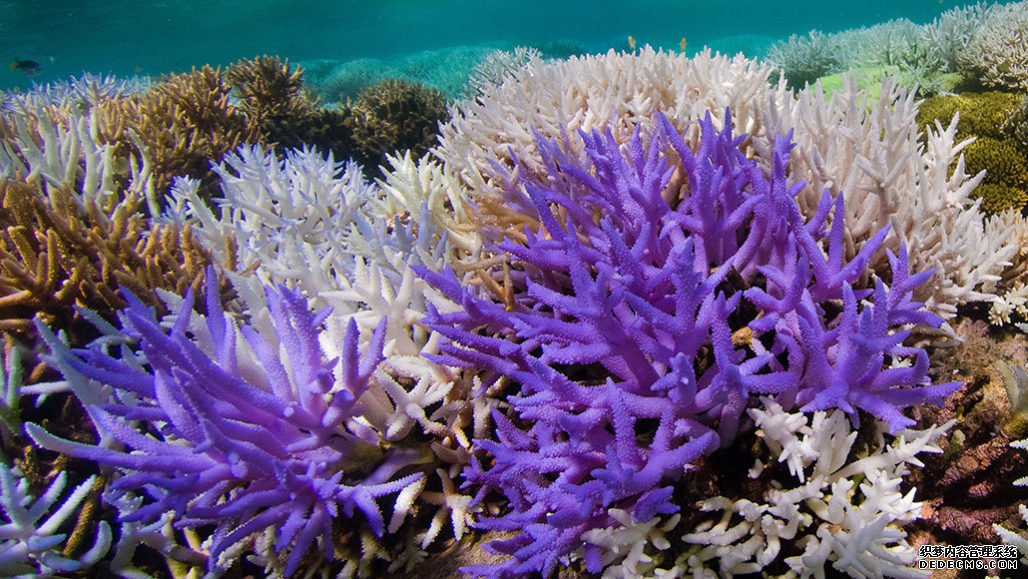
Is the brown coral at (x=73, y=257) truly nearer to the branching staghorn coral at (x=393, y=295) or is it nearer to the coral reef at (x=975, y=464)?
the branching staghorn coral at (x=393, y=295)

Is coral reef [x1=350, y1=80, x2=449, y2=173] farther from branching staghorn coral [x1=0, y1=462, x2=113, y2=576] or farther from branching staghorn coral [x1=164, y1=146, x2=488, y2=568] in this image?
branching staghorn coral [x1=0, y1=462, x2=113, y2=576]

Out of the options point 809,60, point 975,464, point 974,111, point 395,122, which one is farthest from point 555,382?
point 809,60

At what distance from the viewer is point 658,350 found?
5.37 feet

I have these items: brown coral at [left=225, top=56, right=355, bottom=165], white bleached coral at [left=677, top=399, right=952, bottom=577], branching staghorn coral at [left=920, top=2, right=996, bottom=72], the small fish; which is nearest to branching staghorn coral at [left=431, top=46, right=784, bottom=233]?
white bleached coral at [left=677, top=399, right=952, bottom=577]

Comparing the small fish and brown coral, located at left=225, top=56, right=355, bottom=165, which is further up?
the small fish

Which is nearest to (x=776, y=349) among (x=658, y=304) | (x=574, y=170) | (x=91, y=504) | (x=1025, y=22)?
(x=658, y=304)

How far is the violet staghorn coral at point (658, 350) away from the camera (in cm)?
153

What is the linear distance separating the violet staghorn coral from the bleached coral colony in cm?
1

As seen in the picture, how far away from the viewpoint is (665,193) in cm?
259

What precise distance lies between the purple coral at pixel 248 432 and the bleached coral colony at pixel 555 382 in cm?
1

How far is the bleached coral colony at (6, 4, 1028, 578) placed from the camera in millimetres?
1585

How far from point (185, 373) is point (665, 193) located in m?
2.20

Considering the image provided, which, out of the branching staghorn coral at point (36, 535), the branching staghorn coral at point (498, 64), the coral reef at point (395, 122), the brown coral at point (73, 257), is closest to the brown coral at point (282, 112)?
the coral reef at point (395, 122)

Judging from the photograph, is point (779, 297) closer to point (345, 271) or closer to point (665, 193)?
point (665, 193)
